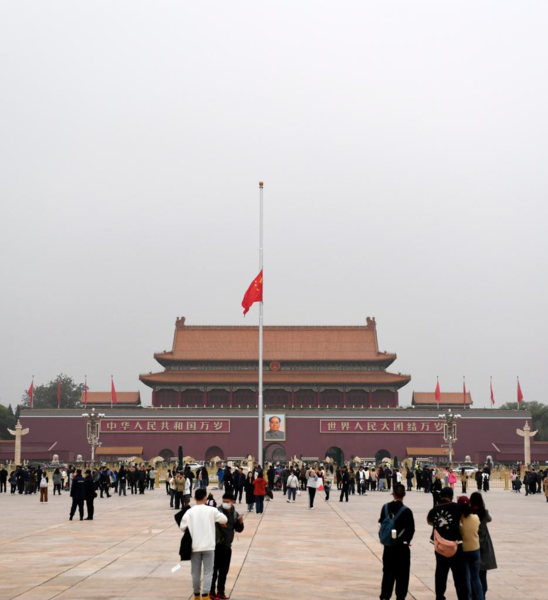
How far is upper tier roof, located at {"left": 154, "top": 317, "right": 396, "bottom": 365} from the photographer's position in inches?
2788

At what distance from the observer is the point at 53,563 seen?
39.7 feet

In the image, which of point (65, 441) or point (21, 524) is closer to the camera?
point (21, 524)

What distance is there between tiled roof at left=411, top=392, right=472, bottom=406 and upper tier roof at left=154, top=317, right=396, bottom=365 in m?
5.33

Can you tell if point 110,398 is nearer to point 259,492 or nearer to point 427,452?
point 427,452

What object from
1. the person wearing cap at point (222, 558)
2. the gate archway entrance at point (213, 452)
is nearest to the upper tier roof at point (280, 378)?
the gate archway entrance at point (213, 452)

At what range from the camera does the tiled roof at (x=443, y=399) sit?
73.4 metres

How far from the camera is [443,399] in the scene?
243 ft

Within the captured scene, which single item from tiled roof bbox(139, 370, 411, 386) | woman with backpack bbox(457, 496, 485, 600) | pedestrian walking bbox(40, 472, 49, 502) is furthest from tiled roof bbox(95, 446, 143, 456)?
woman with backpack bbox(457, 496, 485, 600)

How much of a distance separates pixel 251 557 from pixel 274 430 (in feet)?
177

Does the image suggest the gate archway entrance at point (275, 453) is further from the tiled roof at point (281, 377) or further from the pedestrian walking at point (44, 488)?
the pedestrian walking at point (44, 488)

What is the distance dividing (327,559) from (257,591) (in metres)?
2.92

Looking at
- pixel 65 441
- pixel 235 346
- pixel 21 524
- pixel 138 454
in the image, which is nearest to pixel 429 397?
pixel 235 346

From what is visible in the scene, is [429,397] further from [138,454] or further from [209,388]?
[138,454]

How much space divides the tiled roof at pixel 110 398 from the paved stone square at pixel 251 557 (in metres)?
51.4
